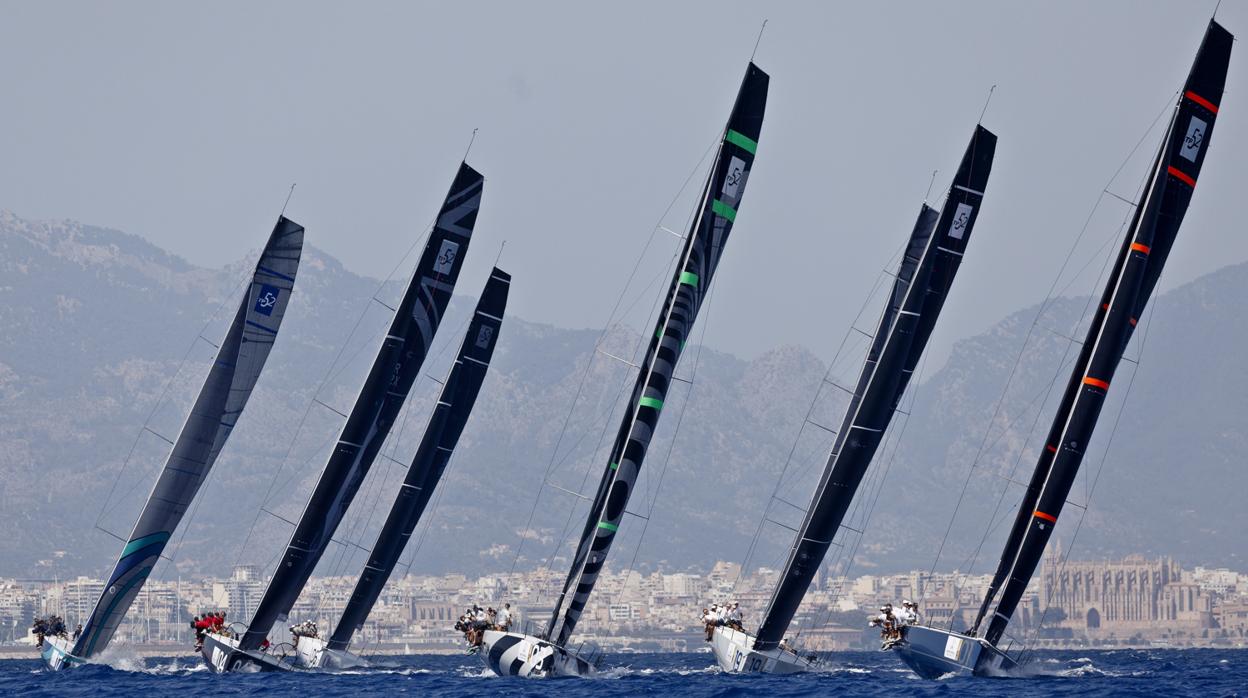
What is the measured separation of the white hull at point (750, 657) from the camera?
133ft

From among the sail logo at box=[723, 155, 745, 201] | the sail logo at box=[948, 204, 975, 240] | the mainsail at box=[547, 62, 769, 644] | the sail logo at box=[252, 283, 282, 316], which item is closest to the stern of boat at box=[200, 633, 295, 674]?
the mainsail at box=[547, 62, 769, 644]

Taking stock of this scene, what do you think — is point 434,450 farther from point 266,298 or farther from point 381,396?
point 266,298

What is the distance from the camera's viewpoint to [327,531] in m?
42.5

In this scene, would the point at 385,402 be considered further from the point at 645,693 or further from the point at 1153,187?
the point at 1153,187

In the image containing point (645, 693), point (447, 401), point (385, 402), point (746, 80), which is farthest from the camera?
point (447, 401)

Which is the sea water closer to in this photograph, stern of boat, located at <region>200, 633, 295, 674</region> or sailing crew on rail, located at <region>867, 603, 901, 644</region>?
stern of boat, located at <region>200, 633, 295, 674</region>

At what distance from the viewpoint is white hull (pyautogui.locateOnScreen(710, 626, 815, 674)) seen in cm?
4059

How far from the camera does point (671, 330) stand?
40156 mm

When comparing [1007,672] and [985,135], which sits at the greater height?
[985,135]

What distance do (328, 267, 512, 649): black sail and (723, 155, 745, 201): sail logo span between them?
29.6 feet

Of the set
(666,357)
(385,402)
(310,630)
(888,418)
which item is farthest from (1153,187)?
(310,630)

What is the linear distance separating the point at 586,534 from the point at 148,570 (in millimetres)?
10732

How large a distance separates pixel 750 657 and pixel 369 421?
9843 mm

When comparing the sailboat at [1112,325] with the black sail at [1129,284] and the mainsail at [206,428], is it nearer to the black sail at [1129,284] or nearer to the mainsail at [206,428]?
the black sail at [1129,284]
